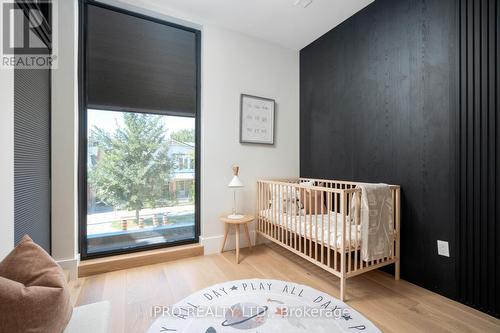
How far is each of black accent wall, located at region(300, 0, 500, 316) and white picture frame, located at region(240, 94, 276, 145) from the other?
765mm

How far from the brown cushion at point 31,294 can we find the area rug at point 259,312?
74 centimetres

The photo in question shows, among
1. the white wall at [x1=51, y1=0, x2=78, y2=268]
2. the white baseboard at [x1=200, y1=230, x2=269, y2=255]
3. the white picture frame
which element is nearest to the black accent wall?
the white picture frame

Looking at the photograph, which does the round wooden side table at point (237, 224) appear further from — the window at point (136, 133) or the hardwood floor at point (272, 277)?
the window at point (136, 133)

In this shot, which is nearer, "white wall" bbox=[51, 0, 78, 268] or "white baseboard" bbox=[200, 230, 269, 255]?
"white wall" bbox=[51, 0, 78, 268]

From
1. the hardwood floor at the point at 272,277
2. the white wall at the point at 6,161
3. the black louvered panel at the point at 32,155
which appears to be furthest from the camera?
the hardwood floor at the point at 272,277

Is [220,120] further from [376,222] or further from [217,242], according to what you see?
[376,222]

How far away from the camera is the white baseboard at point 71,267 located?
6.49 feet

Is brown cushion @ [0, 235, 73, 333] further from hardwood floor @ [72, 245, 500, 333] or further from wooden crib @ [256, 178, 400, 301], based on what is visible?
wooden crib @ [256, 178, 400, 301]

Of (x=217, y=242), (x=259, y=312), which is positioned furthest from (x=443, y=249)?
(x=217, y=242)

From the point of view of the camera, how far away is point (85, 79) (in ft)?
7.14

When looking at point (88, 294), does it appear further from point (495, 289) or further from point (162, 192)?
point (495, 289)

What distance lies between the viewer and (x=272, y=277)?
206cm

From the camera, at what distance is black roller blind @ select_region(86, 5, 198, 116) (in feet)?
7.24

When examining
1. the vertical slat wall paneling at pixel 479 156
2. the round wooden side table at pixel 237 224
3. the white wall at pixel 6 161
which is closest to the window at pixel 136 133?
the round wooden side table at pixel 237 224
